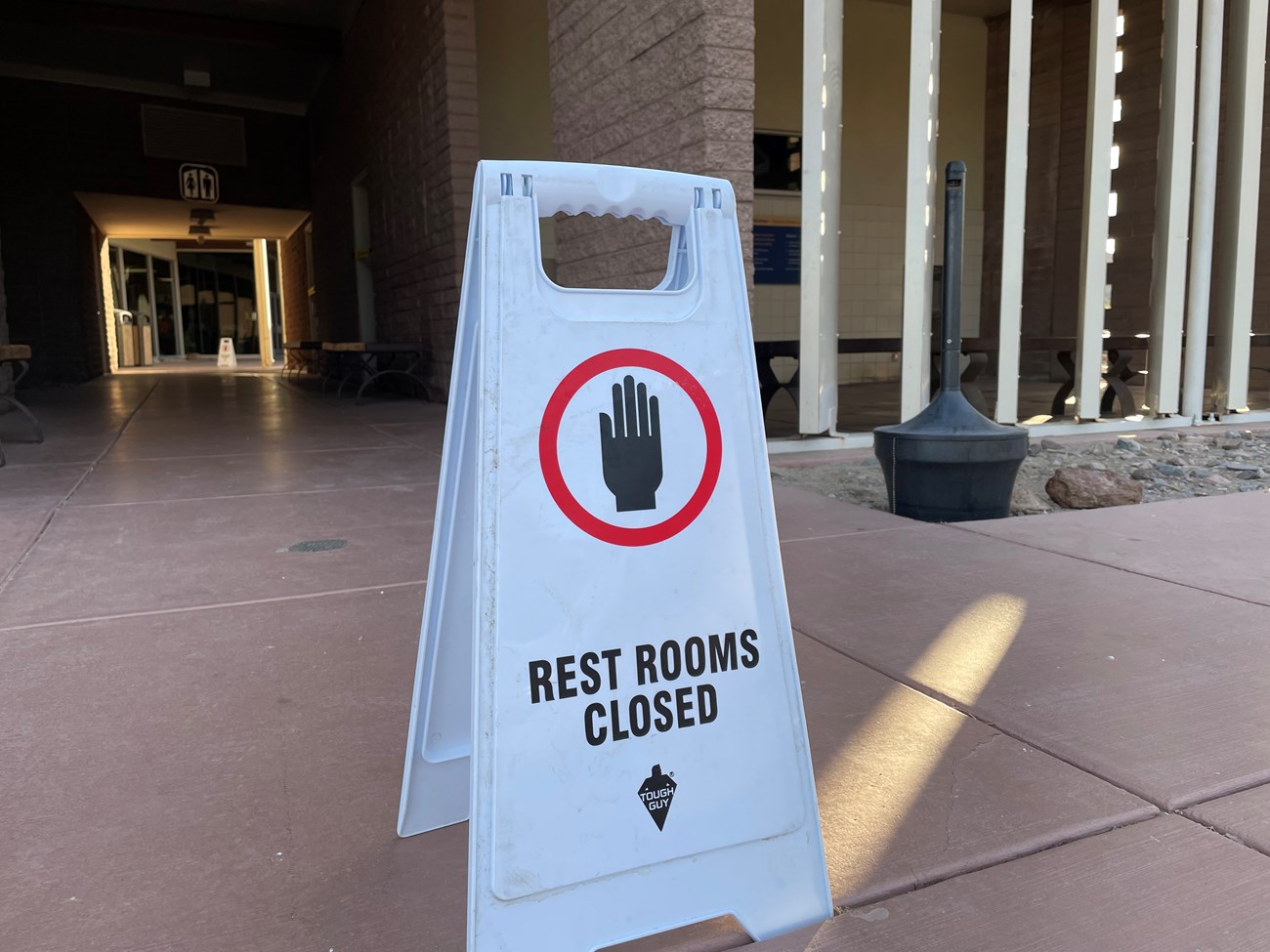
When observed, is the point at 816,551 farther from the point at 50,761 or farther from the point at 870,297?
the point at 870,297

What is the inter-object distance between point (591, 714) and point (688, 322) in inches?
23.5

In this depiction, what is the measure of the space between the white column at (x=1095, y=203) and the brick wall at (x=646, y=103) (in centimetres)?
257

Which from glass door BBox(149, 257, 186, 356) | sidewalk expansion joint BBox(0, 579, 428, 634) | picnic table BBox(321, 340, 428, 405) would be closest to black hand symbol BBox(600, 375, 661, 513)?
sidewalk expansion joint BBox(0, 579, 428, 634)

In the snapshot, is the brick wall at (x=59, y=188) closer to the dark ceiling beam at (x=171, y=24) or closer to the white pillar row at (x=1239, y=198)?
the dark ceiling beam at (x=171, y=24)

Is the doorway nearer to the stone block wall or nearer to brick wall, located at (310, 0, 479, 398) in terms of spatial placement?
brick wall, located at (310, 0, 479, 398)

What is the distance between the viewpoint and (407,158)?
1049 centimetres

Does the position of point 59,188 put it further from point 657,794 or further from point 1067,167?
point 657,794

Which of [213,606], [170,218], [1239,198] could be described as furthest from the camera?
[170,218]

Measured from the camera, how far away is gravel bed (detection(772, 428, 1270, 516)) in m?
Answer: 4.93

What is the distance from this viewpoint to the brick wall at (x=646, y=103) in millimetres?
4883

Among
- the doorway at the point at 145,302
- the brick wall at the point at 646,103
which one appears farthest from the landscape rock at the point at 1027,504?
the doorway at the point at 145,302

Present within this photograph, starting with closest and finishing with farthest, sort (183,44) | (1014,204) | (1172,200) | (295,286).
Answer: (1014,204) < (1172,200) < (183,44) < (295,286)

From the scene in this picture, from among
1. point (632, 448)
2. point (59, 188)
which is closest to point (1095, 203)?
point (632, 448)

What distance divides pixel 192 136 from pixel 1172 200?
15509mm
